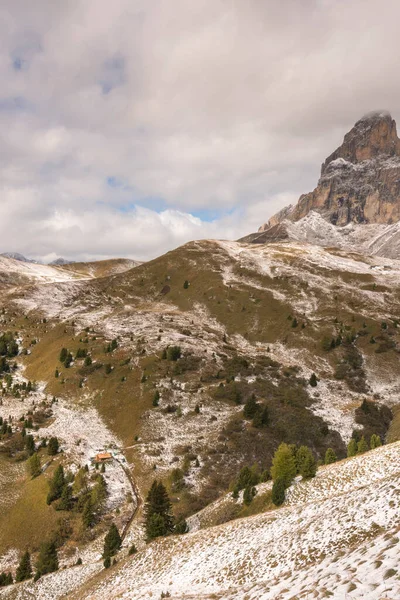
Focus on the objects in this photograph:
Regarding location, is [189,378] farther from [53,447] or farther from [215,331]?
[215,331]

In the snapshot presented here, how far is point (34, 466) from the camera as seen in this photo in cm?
5388

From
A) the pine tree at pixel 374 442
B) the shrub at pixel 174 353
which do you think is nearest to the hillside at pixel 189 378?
the shrub at pixel 174 353

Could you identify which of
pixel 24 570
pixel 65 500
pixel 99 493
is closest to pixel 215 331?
pixel 99 493

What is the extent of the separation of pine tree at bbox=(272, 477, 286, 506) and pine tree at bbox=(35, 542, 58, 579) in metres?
26.1

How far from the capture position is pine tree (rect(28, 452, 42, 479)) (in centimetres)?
5334

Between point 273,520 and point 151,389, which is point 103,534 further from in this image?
point 151,389

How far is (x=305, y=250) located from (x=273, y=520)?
7063 inches

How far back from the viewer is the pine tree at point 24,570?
1484 inches

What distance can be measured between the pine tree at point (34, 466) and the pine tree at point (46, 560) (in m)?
14.8

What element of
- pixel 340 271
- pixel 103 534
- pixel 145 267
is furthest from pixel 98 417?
pixel 340 271

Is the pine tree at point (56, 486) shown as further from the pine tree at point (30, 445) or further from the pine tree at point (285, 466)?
the pine tree at point (285, 466)

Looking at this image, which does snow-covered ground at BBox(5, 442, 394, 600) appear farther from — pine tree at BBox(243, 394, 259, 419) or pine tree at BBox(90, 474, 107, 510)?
pine tree at BBox(243, 394, 259, 419)

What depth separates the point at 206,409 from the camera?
7250 cm

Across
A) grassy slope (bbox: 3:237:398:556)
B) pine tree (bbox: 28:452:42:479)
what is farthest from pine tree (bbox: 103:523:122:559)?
pine tree (bbox: 28:452:42:479)
